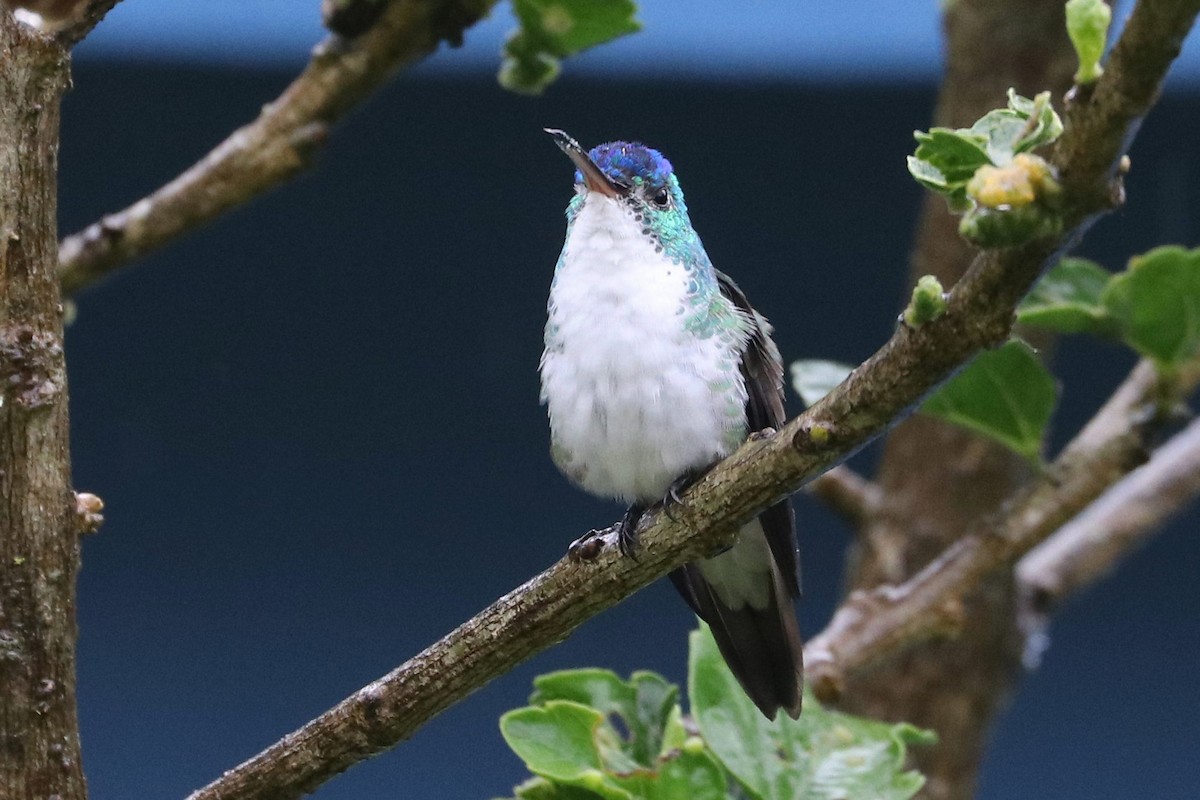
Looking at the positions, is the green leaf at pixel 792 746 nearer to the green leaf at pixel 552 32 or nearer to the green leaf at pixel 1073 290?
the green leaf at pixel 1073 290

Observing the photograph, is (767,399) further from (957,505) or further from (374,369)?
(374,369)

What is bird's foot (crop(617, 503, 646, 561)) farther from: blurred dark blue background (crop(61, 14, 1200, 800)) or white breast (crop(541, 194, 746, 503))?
blurred dark blue background (crop(61, 14, 1200, 800))

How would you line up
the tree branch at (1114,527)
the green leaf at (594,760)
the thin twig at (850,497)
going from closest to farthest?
the green leaf at (594,760) → the tree branch at (1114,527) → the thin twig at (850,497)

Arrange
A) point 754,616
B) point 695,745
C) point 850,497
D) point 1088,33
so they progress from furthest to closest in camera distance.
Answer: point 850,497
point 754,616
point 695,745
point 1088,33

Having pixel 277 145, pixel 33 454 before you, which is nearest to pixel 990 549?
pixel 277 145

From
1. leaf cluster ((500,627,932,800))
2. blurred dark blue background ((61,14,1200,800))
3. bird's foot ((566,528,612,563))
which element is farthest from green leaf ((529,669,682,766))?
blurred dark blue background ((61,14,1200,800))

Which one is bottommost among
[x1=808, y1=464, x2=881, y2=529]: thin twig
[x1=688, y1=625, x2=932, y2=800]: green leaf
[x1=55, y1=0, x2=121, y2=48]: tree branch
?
[x1=688, y1=625, x2=932, y2=800]: green leaf

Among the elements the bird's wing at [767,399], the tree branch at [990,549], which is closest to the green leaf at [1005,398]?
the tree branch at [990,549]
